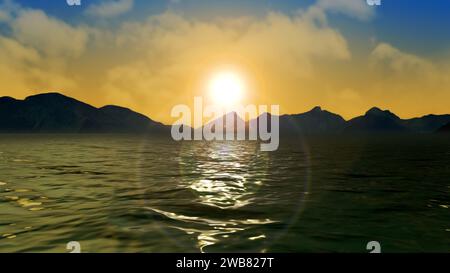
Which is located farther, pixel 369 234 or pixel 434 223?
pixel 434 223

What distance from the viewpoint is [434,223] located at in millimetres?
16125

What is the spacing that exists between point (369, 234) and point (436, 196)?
1150cm

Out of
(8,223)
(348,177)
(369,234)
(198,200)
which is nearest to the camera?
(369,234)

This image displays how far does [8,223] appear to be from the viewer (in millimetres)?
15844
